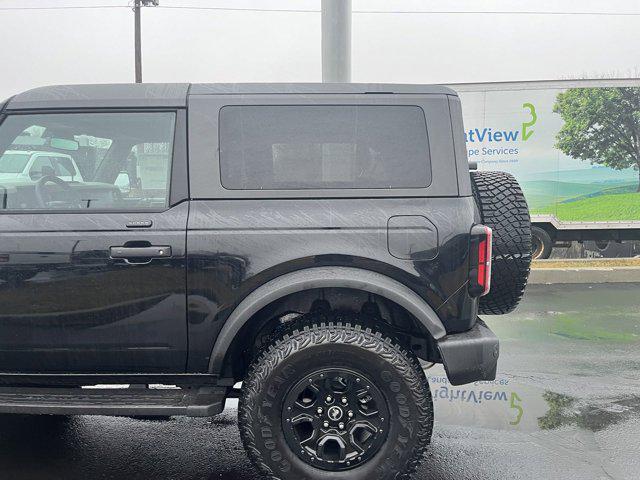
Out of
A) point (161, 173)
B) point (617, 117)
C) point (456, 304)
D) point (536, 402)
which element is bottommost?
point (536, 402)

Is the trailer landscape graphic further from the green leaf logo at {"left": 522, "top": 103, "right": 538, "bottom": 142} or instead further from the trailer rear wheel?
the trailer rear wheel

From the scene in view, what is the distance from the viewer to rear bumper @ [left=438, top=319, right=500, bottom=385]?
9.16 ft

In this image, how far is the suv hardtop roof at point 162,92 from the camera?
2.99 meters

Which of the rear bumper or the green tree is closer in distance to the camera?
the rear bumper

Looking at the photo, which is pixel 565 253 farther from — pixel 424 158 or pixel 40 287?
pixel 40 287

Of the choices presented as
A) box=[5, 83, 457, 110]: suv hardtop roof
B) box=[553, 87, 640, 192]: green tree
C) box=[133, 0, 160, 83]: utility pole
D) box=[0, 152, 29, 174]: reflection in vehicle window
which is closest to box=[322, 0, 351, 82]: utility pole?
box=[5, 83, 457, 110]: suv hardtop roof

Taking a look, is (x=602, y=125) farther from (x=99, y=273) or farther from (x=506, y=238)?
(x=99, y=273)

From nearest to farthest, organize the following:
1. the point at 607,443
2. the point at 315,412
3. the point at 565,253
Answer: the point at 315,412 < the point at 607,443 < the point at 565,253

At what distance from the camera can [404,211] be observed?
9.36 feet

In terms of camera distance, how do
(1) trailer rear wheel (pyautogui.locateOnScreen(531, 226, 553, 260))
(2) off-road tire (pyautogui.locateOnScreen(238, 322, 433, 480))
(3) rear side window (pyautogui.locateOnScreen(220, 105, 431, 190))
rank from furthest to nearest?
(1) trailer rear wheel (pyautogui.locateOnScreen(531, 226, 553, 260)) → (3) rear side window (pyautogui.locateOnScreen(220, 105, 431, 190)) → (2) off-road tire (pyautogui.locateOnScreen(238, 322, 433, 480))

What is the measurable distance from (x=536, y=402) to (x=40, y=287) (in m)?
3.51

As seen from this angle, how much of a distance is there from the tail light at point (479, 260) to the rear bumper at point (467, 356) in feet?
0.81

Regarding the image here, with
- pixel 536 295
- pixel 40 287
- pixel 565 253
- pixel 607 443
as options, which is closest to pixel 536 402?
pixel 607 443

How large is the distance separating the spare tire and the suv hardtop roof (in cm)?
64
